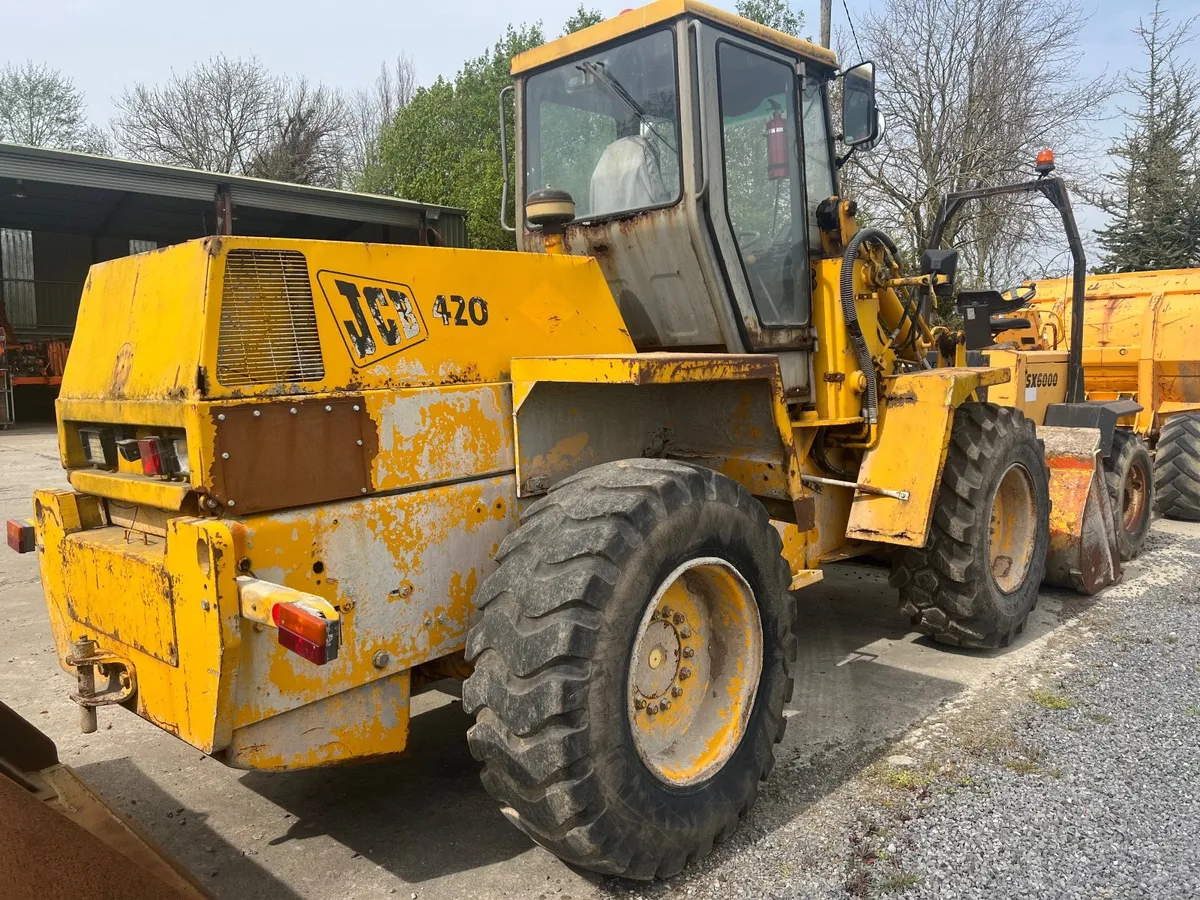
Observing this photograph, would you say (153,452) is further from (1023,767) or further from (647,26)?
(1023,767)

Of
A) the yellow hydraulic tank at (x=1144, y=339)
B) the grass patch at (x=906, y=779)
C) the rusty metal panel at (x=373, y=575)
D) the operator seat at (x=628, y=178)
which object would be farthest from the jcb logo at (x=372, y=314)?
the yellow hydraulic tank at (x=1144, y=339)

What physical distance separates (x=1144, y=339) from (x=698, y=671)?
8.22 meters

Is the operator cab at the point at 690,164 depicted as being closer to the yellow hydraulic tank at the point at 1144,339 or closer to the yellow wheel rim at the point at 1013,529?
the yellow wheel rim at the point at 1013,529

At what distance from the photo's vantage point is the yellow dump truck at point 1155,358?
844 cm

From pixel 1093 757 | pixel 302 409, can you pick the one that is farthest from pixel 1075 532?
pixel 302 409

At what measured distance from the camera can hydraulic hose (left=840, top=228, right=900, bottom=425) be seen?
423 centimetres

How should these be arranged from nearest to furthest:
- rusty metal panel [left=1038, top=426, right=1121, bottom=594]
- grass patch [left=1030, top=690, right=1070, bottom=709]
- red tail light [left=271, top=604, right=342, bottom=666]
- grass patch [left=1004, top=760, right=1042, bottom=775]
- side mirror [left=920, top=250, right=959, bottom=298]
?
red tail light [left=271, top=604, right=342, bottom=666], grass patch [left=1004, top=760, right=1042, bottom=775], grass patch [left=1030, top=690, right=1070, bottom=709], side mirror [left=920, top=250, right=959, bottom=298], rusty metal panel [left=1038, top=426, right=1121, bottom=594]

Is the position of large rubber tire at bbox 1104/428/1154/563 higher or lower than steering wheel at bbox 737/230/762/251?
lower

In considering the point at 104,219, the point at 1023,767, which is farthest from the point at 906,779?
the point at 104,219

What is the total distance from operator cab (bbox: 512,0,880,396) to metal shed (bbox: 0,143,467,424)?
8.92 m

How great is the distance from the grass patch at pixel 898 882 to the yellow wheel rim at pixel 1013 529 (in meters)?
2.74

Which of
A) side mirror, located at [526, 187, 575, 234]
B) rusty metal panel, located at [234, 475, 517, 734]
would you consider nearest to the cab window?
side mirror, located at [526, 187, 575, 234]

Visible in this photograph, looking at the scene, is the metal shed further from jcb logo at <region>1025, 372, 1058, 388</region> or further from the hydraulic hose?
the hydraulic hose

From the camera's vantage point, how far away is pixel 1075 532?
582 cm
